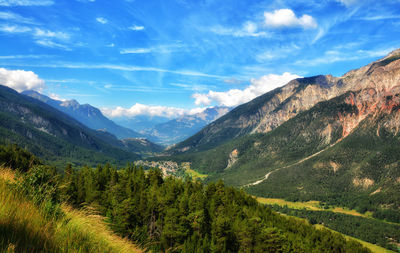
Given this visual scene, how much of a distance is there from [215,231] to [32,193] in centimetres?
3878

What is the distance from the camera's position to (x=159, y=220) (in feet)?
137

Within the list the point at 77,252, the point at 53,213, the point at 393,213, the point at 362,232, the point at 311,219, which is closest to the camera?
the point at 77,252

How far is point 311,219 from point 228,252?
17181cm

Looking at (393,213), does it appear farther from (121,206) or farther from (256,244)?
(121,206)

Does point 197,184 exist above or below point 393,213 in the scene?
above

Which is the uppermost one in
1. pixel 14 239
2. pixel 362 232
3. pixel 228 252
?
pixel 14 239

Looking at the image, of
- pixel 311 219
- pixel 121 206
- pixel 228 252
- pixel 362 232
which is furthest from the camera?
pixel 311 219

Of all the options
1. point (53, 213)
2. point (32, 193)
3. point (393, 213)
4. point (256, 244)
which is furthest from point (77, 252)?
point (393, 213)

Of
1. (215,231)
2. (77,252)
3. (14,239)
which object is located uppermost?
(14,239)

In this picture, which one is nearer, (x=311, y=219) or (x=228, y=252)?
(x=228, y=252)

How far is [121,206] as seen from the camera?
1261 inches

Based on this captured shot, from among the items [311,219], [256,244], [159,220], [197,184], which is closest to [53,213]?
[159,220]

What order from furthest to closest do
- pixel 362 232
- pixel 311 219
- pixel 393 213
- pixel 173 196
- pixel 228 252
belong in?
pixel 393 213 < pixel 311 219 < pixel 362 232 < pixel 173 196 < pixel 228 252

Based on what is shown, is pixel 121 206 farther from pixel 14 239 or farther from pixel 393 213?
pixel 393 213
